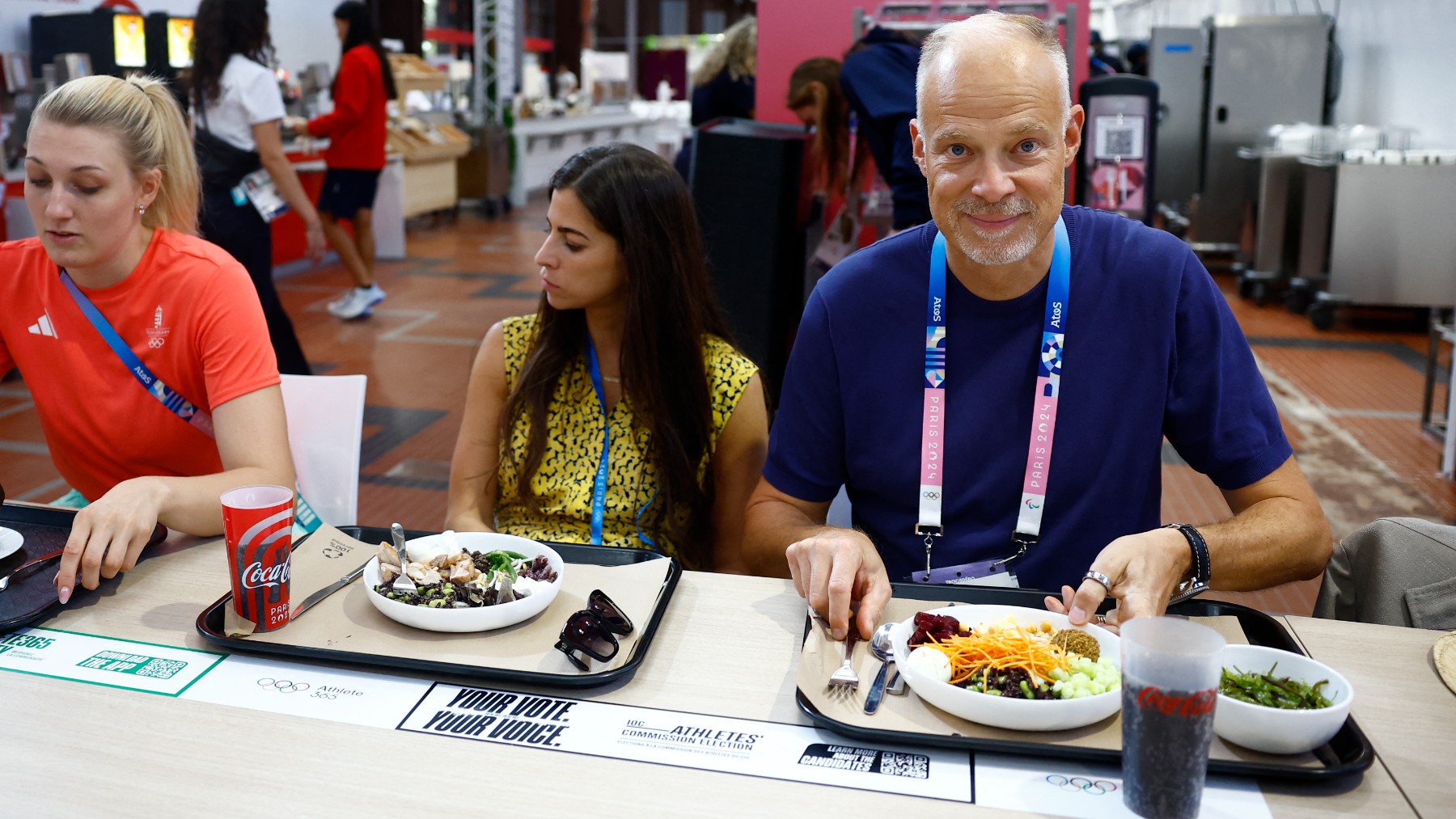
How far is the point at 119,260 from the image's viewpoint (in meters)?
1.91

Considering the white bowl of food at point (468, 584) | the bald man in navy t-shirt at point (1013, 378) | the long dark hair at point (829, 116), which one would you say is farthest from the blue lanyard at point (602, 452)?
the long dark hair at point (829, 116)


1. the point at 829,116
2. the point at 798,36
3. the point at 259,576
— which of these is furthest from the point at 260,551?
the point at 798,36

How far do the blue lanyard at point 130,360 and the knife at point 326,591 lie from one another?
61 cm

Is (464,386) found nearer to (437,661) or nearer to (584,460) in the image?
(584,460)

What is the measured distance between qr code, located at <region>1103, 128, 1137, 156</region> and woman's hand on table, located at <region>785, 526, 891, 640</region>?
4.02 m

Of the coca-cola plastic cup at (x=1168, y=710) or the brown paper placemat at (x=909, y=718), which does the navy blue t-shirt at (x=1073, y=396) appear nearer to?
the brown paper placemat at (x=909, y=718)

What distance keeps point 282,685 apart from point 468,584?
0.24 meters

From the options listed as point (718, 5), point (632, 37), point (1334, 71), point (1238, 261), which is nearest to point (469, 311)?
point (1238, 261)

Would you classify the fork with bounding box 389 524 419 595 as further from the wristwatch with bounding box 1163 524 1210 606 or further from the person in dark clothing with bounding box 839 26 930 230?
the person in dark clothing with bounding box 839 26 930 230

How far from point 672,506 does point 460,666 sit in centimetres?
78

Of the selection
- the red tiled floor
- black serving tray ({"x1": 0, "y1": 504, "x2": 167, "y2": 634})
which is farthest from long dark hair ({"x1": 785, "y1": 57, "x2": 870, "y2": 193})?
black serving tray ({"x1": 0, "y1": 504, "x2": 167, "y2": 634})

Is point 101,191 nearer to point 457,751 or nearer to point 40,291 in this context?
point 40,291

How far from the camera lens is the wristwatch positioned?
143cm

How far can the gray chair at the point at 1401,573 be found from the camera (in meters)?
1.52
